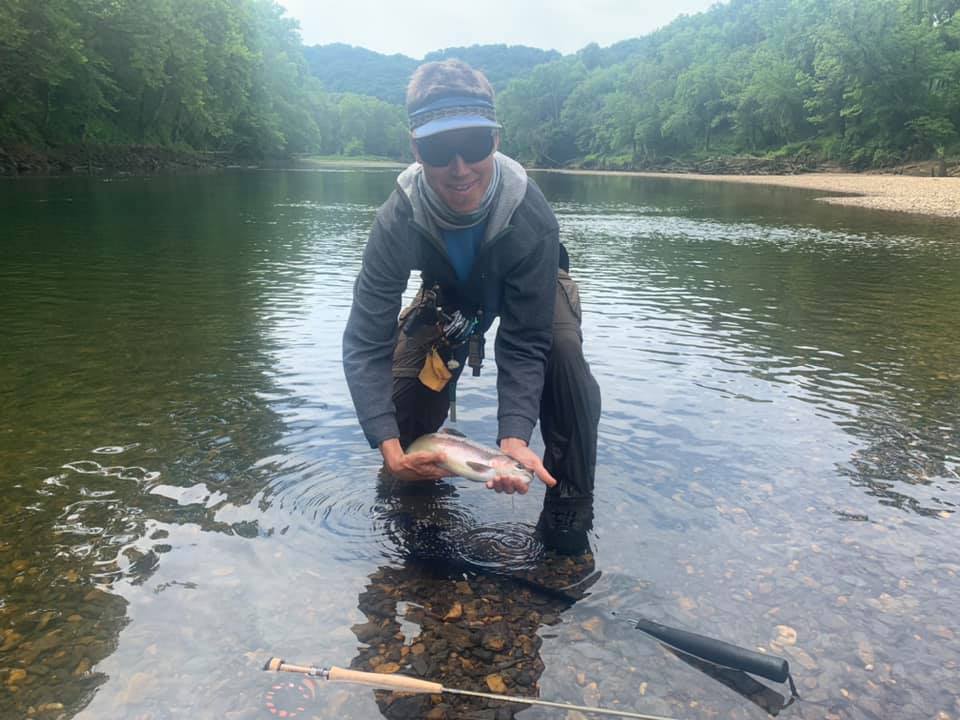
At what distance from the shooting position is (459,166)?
4.13 m

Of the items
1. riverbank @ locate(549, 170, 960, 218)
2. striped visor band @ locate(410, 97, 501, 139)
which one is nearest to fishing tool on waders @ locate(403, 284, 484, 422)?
striped visor band @ locate(410, 97, 501, 139)

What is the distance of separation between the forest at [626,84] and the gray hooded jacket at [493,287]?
4335cm

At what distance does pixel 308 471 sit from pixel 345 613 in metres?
1.94

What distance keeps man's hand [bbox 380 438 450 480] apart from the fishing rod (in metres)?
1.19

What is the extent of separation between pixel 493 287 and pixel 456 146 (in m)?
0.95

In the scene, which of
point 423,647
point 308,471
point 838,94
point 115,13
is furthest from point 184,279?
point 838,94

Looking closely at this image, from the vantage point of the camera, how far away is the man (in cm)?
413

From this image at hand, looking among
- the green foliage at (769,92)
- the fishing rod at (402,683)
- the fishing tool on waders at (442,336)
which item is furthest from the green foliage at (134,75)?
the green foliage at (769,92)

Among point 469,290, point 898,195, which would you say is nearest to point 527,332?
point 469,290

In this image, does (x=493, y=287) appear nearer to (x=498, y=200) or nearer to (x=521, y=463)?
(x=498, y=200)

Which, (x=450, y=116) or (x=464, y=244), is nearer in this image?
(x=450, y=116)

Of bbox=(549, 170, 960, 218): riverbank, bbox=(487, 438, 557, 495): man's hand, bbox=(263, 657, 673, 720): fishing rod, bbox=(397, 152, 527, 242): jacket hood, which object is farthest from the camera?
bbox=(549, 170, 960, 218): riverbank

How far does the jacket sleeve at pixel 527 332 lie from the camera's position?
449cm

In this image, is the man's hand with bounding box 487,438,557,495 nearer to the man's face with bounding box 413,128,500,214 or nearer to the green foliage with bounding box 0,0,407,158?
the man's face with bounding box 413,128,500,214
